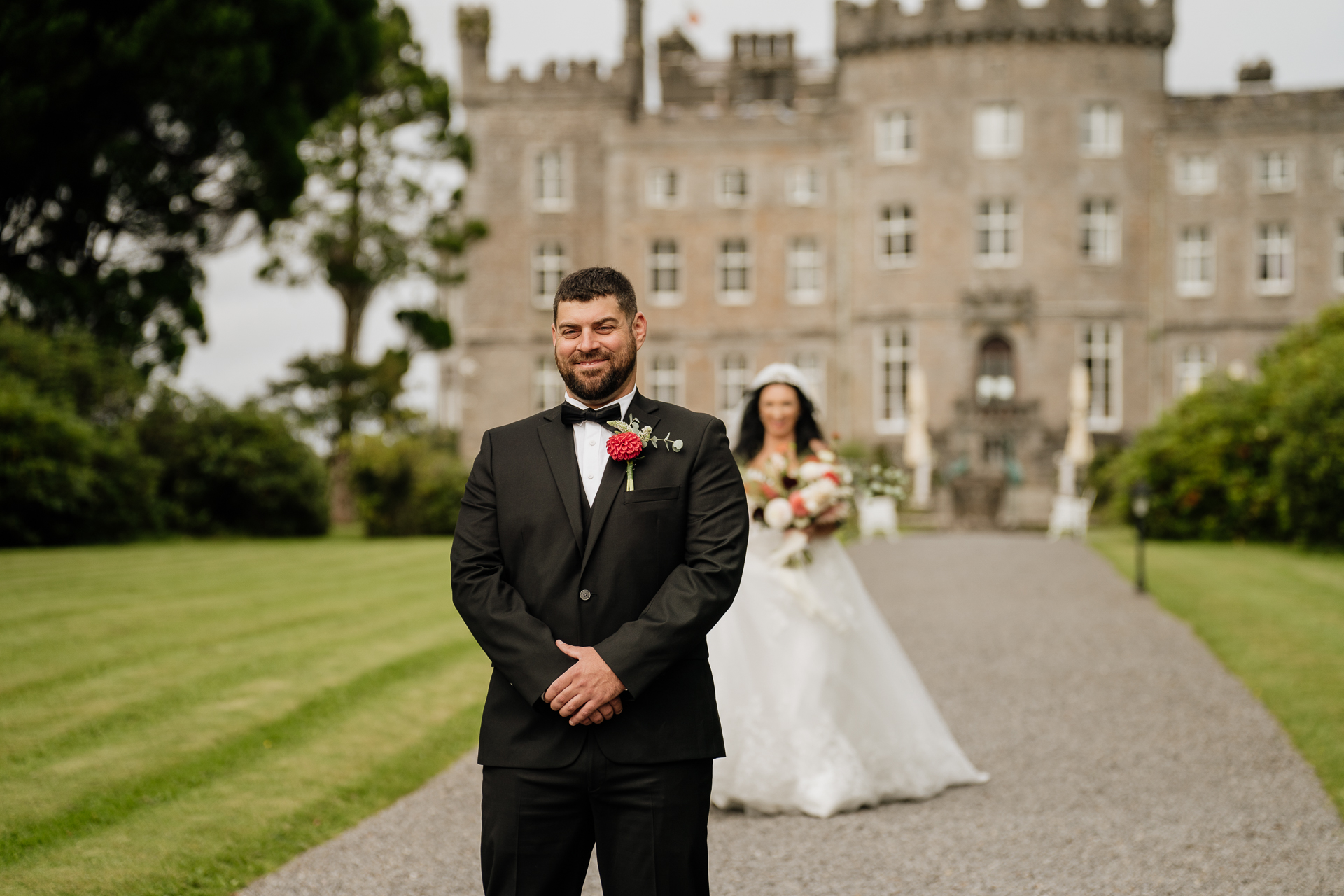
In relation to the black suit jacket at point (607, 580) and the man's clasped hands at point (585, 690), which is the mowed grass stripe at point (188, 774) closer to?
the black suit jacket at point (607, 580)

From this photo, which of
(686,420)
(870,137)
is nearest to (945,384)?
(870,137)

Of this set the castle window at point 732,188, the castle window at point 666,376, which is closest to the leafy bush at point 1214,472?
the castle window at point 666,376

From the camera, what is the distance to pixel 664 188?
120 feet

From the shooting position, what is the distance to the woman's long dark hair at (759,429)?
6.79 metres

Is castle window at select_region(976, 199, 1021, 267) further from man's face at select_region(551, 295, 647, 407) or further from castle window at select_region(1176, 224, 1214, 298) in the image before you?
man's face at select_region(551, 295, 647, 407)

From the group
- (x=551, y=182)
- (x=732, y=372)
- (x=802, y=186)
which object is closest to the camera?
(x=802, y=186)

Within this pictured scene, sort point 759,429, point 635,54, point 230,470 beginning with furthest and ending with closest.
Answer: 1. point 635,54
2. point 230,470
3. point 759,429

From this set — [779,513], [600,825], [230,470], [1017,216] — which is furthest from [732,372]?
[600,825]

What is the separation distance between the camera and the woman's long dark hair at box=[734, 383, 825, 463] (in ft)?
22.3

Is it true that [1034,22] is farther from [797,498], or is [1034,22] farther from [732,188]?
[797,498]

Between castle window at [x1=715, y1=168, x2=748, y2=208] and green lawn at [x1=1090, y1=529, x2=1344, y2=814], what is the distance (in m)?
19.6

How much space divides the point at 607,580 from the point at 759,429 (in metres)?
3.62

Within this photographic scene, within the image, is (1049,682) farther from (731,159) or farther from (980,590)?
(731,159)

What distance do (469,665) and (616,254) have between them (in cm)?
2796
